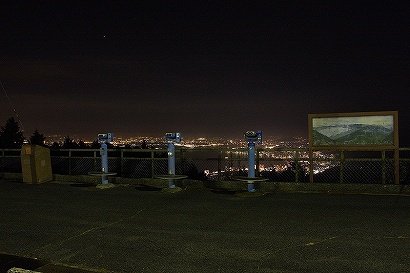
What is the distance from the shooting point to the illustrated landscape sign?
11.0 metres

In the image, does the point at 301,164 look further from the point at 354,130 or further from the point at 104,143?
the point at 104,143

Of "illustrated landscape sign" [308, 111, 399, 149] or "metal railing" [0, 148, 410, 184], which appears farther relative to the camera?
"metal railing" [0, 148, 410, 184]

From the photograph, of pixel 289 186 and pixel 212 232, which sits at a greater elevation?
pixel 289 186

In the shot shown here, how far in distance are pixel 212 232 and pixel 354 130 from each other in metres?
5.91

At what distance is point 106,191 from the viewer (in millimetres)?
12516

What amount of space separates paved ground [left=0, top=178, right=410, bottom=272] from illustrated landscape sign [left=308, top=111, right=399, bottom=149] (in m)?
1.51

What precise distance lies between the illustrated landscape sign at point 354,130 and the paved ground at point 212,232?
151 cm

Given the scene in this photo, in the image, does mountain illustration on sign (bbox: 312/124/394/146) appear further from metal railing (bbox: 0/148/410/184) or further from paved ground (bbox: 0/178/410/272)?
paved ground (bbox: 0/178/410/272)

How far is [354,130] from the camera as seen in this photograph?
37.2 ft

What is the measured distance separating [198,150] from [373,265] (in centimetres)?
834

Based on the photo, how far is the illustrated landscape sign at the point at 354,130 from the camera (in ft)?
36.2

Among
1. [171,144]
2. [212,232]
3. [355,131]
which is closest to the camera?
[212,232]

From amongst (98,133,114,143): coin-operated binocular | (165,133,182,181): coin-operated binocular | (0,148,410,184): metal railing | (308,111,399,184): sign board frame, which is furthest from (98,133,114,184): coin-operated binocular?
(308,111,399,184): sign board frame

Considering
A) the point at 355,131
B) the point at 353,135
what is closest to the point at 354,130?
the point at 355,131
